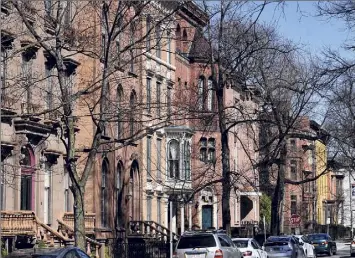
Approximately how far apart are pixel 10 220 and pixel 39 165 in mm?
2969

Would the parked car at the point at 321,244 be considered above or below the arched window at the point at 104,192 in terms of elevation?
below

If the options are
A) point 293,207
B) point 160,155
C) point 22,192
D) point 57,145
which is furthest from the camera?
point 293,207

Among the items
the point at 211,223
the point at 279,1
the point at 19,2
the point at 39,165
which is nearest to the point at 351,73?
the point at 279,1

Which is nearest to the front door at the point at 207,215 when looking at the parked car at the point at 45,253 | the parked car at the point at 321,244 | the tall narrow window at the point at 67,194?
the parked car at the point at 321,244

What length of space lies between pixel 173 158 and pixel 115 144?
30.7 ft

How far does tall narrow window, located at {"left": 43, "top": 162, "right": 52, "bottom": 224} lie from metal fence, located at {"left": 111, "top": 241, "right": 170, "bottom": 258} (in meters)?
4.60

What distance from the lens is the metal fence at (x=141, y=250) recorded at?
139ft

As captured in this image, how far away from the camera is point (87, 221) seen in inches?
1656

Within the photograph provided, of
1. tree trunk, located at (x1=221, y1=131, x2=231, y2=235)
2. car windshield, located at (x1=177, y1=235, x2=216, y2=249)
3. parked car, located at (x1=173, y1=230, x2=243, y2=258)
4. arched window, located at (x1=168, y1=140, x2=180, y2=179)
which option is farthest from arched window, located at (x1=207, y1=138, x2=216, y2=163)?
car windshield, located at (x1=177, y1=235, x2=216, y2=249)

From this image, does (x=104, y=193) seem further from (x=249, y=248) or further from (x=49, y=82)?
(x=249, y=248)

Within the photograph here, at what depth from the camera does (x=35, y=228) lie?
3422cm

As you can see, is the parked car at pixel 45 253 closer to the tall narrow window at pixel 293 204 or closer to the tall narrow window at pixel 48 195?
the tall narrow window at pixel 48 195

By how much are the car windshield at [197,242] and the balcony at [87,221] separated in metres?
9.00

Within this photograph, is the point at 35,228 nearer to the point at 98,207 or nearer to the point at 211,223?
the point at 98,207
